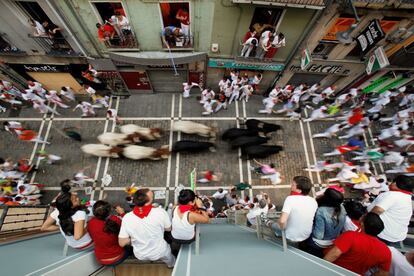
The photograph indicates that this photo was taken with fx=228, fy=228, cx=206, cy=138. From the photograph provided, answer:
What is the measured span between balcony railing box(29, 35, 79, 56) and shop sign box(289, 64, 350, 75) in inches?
477

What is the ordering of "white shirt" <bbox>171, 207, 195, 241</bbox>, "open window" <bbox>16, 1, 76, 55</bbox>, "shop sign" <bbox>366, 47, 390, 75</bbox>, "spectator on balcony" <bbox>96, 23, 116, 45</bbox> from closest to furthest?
"white shirt" <bbox>171, 207, 195, 241</bbox> < "open window" <bbox>16, 1, 76, 55</bbox> < "spectator on balcony" <bbox>96, 23, 116, 45</bbox> < "shop sign" <bbox>366, 47, 390, 75</bbox>

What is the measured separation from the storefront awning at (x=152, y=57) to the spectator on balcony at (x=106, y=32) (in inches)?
40.1

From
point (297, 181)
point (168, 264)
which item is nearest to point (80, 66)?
point (168, 264)

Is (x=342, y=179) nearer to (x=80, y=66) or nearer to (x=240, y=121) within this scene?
(x=240, y=121)

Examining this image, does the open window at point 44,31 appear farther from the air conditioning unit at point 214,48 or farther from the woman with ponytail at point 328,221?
the woman with ponytail at point 328,221

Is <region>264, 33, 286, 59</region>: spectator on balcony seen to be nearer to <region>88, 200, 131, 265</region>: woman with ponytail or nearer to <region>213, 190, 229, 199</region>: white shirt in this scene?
<region>213, 190, 229, 199</region>: white shirt

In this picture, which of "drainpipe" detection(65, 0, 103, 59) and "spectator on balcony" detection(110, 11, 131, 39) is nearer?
"drainpipe" detection(65, 0, 103, 59)

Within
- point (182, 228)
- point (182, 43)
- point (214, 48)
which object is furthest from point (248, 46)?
point (182, 228)

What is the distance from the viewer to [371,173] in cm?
1288

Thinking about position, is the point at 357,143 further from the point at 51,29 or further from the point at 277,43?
the point at 51,29

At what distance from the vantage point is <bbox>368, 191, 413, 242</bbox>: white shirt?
5699mm

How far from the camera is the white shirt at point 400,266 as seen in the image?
3953 millimetres

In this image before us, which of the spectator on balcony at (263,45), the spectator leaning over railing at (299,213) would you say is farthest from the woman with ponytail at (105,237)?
the spectator on balcony at (263,45)

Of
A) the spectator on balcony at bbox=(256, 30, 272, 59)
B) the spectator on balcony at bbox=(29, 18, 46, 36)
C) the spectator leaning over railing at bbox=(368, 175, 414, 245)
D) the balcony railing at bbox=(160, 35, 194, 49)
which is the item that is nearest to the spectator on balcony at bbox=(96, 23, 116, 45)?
the balcony railing at bbox=(160, 35, 194, 49)
